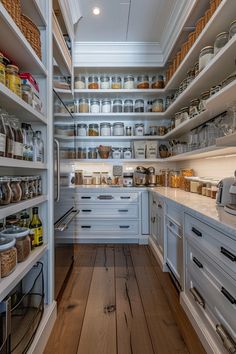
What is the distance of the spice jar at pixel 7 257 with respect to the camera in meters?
1.08

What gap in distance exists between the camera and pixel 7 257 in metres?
1.11

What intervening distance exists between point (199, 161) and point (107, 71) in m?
2.07

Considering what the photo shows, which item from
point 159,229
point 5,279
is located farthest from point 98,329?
point 159,229

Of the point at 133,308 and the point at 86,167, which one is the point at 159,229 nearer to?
the point at 133,308

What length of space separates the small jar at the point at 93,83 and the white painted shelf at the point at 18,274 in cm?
272

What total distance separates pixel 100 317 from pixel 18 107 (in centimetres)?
150

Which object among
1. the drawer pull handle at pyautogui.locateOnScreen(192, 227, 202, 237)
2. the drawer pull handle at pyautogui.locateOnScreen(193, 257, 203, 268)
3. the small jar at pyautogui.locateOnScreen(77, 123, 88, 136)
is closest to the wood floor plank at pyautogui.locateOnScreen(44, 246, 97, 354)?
the drawer pull handle at pyautogui.locateOnScreen(193, 257, 203, 268)

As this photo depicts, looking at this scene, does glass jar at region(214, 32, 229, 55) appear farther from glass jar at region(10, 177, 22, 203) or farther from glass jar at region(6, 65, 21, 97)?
glass jar at region(10, 177, 22, 203)

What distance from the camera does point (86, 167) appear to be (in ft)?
13.1

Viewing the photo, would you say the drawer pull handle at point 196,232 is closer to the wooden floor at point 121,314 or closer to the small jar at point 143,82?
the wooden floor at point 121,314

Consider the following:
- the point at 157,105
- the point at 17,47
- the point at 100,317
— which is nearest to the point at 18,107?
the point at 17,47

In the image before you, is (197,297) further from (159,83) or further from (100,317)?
(159,83)

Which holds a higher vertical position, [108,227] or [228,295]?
[228,295]

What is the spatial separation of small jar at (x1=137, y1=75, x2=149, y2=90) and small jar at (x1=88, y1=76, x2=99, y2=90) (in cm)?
64
